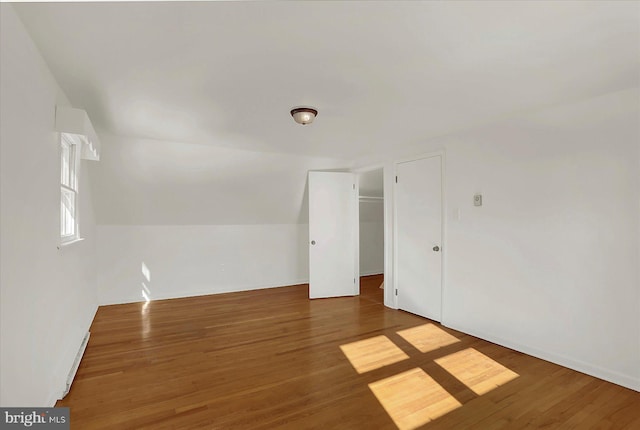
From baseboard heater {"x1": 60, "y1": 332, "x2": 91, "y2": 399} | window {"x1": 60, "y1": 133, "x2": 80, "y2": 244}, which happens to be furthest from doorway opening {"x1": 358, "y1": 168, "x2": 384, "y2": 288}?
baseboard heater {"x1": 60, "y1": 332, "x2": 91, "y2": 399}

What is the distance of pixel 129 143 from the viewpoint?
12.6 feet

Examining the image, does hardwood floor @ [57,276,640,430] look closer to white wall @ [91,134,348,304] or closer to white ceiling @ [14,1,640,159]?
white wall @ [91,134,348,304]

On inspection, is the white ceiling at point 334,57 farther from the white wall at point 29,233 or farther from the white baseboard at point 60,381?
the white baseboard at point 60,381

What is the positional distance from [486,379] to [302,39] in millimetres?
2775

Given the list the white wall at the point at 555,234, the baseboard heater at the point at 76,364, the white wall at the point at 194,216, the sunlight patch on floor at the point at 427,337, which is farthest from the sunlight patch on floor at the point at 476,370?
the white wall at the point at 194,216

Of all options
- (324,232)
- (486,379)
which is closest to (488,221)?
(486,379)

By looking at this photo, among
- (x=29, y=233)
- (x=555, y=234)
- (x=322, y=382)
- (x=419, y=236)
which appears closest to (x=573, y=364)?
(x=555, y=234)

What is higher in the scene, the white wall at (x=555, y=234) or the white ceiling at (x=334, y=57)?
the white ceiling at (x=334, y=57)

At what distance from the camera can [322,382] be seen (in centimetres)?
238

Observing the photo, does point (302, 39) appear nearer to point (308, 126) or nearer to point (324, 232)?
point (308, 126)

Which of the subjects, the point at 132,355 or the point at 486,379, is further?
the point at 132,355

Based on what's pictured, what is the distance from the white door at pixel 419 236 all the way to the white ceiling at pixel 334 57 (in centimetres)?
95

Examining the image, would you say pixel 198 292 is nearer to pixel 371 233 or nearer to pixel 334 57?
pixel 371 233

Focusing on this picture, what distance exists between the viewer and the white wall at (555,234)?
7.77ft
